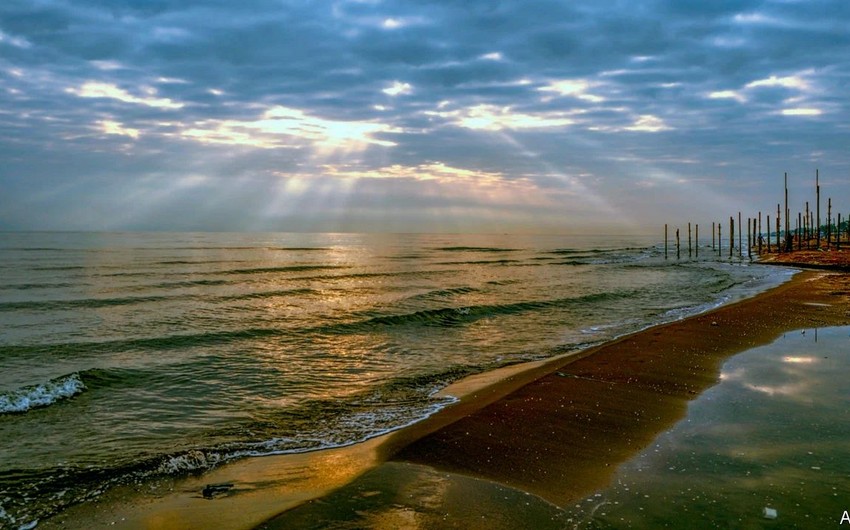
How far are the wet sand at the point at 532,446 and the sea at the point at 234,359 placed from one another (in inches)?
62.3

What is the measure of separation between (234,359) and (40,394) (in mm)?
4582

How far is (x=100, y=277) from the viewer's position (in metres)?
38.2

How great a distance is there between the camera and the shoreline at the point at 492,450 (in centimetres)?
576

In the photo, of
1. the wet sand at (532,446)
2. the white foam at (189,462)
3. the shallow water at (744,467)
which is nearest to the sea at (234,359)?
the white foam at (189,462)

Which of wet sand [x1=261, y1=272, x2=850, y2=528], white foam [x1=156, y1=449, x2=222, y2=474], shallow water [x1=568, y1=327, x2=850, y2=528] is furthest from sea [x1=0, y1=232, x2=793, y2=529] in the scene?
shallow water [x1=568, y1=327, x2=850, y2=528]

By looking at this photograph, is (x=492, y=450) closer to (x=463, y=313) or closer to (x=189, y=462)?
(x=189, y=462)

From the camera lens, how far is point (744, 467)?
6.00 m

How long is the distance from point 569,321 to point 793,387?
11763mm

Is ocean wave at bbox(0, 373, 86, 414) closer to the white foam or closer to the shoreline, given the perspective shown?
the white foam

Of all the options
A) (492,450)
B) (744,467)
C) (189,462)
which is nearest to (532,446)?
(492,450)

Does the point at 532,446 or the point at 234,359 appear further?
the point at 234,359

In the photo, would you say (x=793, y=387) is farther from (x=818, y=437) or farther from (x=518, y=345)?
(x=518, y=345)

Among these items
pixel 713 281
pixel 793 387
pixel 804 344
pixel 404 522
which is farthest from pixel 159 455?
pixel 713 281

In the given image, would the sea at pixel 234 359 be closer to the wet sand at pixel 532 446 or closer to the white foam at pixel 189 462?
the white foam at pixel 189 462
